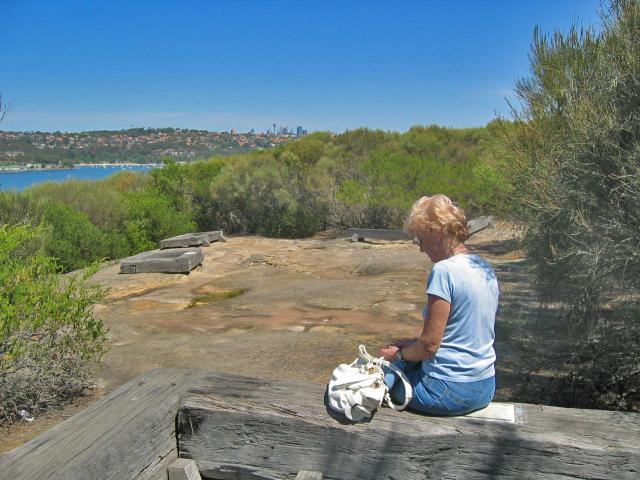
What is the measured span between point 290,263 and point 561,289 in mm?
6784

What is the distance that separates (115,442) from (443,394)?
1.28 meters

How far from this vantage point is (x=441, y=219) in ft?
7.95

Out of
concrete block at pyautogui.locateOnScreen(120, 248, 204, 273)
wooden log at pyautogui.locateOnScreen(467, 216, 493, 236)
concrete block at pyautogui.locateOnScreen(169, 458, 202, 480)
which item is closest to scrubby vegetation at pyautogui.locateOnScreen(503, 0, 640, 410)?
concrete block at pyautogui.locateOnScreen(169, 458, 202, 480)

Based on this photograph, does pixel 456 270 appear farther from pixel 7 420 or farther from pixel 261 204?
pixel 261 204

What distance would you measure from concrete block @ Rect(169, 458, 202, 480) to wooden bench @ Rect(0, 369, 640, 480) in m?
0.03

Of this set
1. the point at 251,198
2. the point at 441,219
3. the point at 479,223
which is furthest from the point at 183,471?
the point at 251,198

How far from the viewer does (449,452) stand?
7.24 ft

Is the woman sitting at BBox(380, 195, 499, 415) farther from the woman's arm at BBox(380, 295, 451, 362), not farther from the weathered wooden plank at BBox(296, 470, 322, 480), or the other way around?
the weathered wooden plank at BBox(296, 470, 322, 480)

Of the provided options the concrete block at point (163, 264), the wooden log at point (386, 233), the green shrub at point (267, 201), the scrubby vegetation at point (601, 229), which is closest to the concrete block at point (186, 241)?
the concrete block at point (163, 264)

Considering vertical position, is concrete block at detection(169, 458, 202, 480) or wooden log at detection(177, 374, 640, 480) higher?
wooden log at detection(177, 374, 640, 480)

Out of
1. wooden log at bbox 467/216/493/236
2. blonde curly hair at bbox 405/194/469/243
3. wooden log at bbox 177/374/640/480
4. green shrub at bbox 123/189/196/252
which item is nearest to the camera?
wooden log at bbox 177/374/640/480

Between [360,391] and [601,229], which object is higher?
[601,229]

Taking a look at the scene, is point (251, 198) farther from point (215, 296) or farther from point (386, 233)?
point (215, 296)

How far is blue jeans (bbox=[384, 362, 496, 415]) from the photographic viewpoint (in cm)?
233
